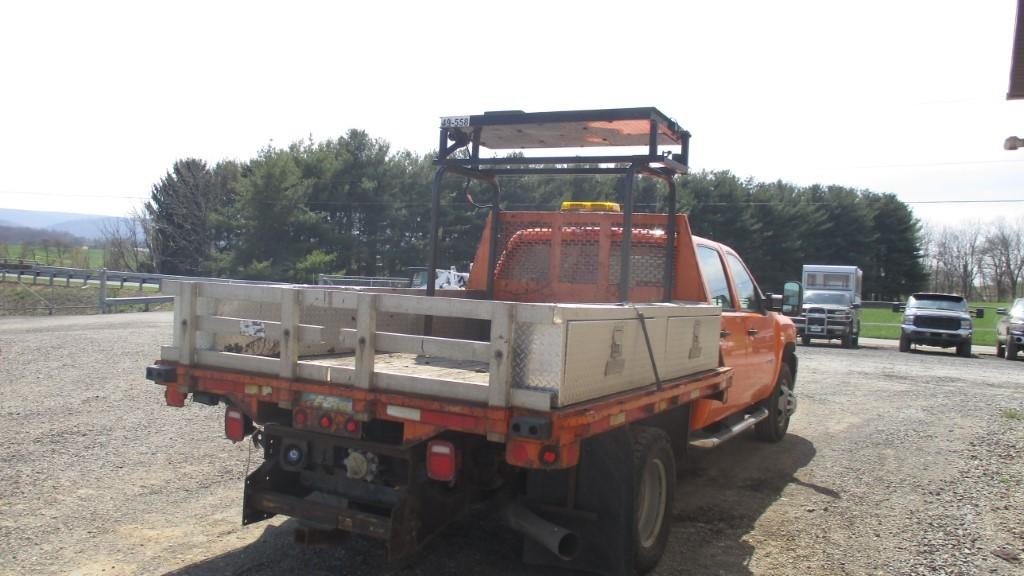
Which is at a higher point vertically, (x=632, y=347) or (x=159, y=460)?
(x=632, y=347)

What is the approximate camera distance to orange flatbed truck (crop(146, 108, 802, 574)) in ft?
12.0

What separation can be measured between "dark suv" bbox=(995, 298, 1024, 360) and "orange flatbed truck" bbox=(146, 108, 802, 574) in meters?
18.9

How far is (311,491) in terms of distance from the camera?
4523 millimetres

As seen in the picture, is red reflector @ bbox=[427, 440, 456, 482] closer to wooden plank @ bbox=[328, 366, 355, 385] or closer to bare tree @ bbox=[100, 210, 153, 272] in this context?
wooden plank @ bbox=[328, 366, 355, 385]

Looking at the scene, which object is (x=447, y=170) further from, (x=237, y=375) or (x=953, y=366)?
Answer: (x=953, y=366)

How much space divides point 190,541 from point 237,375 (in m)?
1.31

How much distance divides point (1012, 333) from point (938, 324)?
94.9 inches

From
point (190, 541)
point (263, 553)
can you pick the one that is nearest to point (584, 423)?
point (263, 553)

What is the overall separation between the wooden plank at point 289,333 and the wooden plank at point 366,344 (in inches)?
16.0

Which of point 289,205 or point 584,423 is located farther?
point 289,205

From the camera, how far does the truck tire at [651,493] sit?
14.6ft

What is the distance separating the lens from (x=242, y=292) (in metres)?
4.52

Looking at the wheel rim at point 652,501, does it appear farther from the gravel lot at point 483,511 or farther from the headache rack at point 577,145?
the headache rack at point 577,145

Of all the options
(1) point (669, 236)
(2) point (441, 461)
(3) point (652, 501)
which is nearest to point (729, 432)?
(1) point (669, 236)
